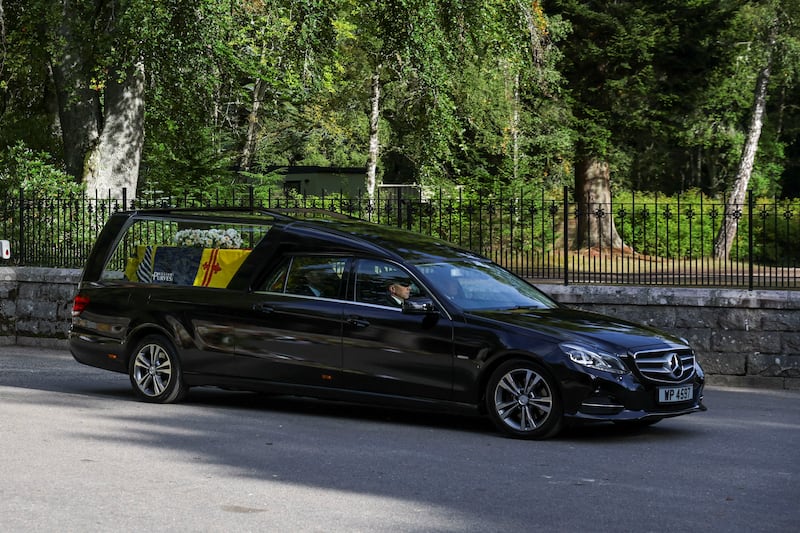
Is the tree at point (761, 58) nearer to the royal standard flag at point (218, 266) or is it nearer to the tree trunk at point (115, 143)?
the tree trunk at point (115, 143)

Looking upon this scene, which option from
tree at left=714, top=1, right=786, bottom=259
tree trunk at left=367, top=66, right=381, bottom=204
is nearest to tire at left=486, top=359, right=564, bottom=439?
tree at left=714, top=1, right=786, bottom=259

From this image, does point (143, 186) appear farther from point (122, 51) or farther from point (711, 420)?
point (711, 420)

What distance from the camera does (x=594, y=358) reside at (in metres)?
9.61

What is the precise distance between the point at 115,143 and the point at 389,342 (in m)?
14.7

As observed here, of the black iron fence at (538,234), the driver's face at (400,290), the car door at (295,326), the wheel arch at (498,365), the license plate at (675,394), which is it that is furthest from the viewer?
the black iron fence at (538,234)

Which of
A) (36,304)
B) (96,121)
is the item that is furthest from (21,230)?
(96,121)

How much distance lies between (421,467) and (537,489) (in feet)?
3.30

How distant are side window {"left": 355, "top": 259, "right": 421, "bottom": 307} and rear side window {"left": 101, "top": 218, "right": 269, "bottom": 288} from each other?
1.24 metres

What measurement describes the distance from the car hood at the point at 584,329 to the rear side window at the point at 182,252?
254 cm

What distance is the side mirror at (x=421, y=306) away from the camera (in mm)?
10203

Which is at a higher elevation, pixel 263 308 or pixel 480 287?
pixel 480 287

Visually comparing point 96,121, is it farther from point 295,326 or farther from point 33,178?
point 295,326

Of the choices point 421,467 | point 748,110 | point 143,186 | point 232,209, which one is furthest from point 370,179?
point 421,467

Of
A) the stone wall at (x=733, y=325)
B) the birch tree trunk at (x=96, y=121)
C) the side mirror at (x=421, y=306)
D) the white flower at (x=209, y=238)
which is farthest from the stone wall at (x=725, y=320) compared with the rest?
the birch tree trunk at (x=96, y=121)
